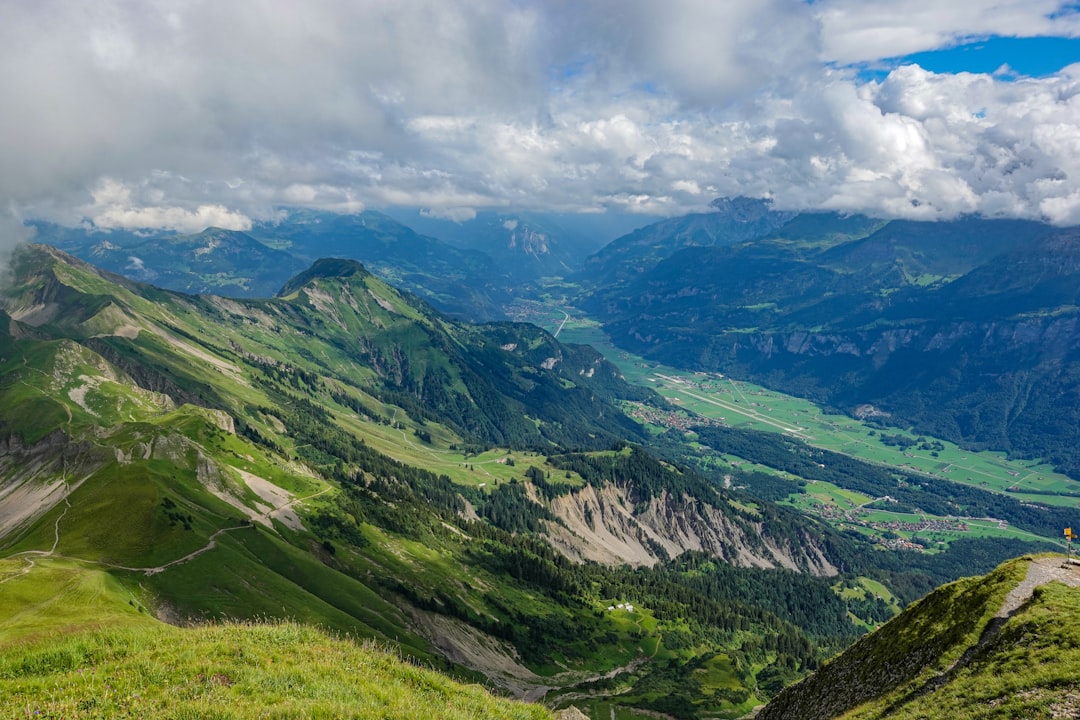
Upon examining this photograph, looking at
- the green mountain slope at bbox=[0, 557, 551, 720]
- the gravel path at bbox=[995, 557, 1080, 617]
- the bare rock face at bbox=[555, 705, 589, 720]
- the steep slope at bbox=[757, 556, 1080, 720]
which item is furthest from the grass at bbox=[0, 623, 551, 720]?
the gravel path at bbox=[995, 557, 1080, 617]

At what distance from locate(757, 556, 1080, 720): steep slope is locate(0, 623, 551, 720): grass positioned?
2521 centimetres

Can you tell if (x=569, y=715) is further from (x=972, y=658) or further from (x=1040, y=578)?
(x=1040, y=578)

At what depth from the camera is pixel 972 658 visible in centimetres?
Answer: 3978

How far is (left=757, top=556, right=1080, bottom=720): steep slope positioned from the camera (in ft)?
109

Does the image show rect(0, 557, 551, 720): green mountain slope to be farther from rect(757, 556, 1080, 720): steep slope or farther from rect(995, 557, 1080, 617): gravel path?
rect(995, 557, 1080, 617): gravel path

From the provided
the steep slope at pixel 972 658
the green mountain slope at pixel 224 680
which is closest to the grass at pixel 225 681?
the green mountain slope at pixel 224 680

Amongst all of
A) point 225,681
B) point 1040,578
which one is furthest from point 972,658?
point 225,681

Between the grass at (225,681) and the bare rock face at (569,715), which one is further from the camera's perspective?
the bare rock face at (569,715)

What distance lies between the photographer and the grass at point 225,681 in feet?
71.0

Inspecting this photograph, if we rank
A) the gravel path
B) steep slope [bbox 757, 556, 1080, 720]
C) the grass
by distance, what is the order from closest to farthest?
the grass, steep slope [bbox 757, 556, 1080, 720], the gravel path

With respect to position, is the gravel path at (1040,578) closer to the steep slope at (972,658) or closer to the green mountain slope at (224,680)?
the steep slope at (972,658)

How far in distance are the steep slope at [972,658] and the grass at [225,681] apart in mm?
25211

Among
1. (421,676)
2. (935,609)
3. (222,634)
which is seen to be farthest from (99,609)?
(935,609)

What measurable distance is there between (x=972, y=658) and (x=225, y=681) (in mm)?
44213
